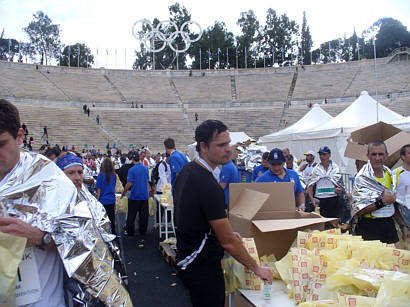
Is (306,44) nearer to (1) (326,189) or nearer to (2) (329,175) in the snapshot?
(2) (329,175)

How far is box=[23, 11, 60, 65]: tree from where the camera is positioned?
57406 millimetres

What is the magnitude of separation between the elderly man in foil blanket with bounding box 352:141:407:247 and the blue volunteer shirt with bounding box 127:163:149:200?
14.0 ft

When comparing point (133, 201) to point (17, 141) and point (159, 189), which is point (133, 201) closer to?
point (159, 189)

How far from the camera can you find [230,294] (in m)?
2.42

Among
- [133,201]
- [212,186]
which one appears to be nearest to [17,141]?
[212,186]

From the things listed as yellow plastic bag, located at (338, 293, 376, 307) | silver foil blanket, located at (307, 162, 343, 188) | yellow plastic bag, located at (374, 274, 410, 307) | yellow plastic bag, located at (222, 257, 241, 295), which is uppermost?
silver foil blanket, located at (307, 162, 343, 188)

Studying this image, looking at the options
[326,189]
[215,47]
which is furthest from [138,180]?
[215,47]

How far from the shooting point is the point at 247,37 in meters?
55.2

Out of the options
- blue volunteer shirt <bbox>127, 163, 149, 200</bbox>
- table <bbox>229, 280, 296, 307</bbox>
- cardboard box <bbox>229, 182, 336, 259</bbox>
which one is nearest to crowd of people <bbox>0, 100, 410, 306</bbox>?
table <bbox>229, 280, 296, 307</bbox>

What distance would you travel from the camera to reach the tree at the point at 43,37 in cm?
5741

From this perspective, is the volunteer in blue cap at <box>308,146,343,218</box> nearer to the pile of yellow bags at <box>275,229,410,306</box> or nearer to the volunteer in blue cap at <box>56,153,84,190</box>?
the pile of yellow bags at <box>275,229,410,306</box>

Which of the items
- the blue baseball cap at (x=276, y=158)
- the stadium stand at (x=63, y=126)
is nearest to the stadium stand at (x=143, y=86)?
the stadium stand at (x=63, y=126)

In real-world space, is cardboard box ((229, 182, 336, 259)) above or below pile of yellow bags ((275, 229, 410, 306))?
above

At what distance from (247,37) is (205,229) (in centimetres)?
5677
